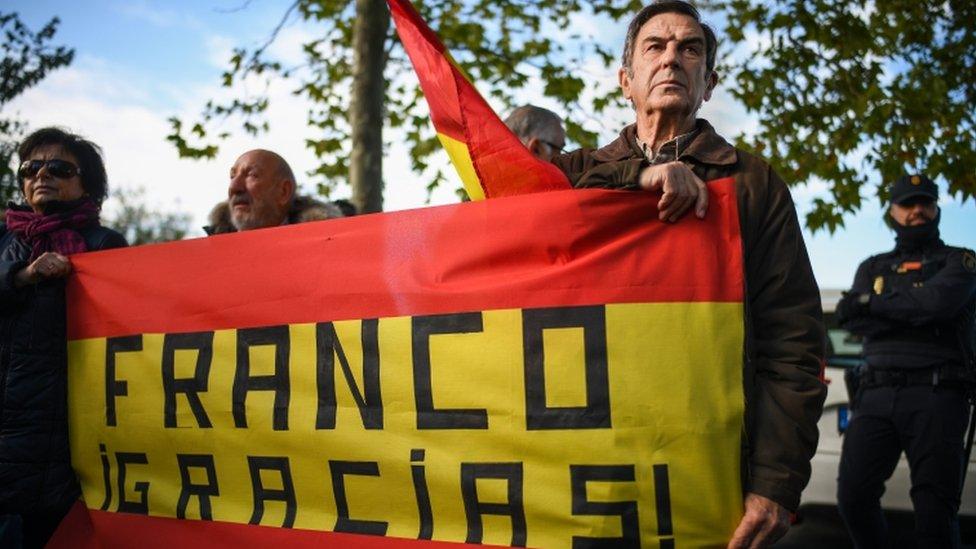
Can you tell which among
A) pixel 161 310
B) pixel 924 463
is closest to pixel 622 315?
pixel 161 310

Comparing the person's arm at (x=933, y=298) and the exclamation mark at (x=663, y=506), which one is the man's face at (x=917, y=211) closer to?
the person's arm at (x=933, y=298)

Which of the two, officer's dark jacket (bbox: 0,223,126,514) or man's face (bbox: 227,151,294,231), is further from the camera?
man's face (bbox: 227,151,294,231)

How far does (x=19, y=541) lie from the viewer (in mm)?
2992

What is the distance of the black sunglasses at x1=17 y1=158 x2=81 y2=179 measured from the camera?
3279mm

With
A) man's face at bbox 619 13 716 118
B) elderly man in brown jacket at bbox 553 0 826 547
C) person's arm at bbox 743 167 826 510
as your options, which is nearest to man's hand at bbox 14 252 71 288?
elderly man in brown jacket at bbox 553 0 826 547

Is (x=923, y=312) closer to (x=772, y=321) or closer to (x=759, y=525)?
(x=772, y=321)

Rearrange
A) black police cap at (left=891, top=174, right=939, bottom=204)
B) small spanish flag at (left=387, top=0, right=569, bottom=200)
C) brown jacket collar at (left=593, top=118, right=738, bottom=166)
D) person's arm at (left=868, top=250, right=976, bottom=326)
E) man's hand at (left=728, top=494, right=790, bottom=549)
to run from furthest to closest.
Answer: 1. black police cap at (left=891, top=174, right=939, bottom=204)
2. person's arm at (left=868, top=250, right=976, bottom=326)
3. small spanish flag at (left=387, top=0, right=569, bottom=200)
4. brown jacket collar at (left=593, top=118, right=738, bottom=166)
5. man's hand at (left=728, top=494, right=790, bottom=549)

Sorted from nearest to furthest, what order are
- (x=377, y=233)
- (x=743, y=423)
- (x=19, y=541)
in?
(x=743, y=423), (x=377, y=233), (x=19, y=541)

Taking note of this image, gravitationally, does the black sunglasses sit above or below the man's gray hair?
below

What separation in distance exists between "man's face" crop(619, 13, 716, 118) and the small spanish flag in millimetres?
340

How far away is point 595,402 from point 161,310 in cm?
166

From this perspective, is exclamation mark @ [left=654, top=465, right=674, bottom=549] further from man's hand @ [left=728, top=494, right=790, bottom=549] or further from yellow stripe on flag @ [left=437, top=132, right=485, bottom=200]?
yellow stripe on flag @ [left=437, top=132, right=485, bottom=200]

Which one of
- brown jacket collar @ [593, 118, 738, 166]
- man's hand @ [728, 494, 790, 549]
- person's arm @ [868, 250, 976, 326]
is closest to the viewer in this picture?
man's hand @ [728, 494, 790, 549]

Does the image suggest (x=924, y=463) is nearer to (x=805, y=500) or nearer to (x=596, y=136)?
(x=805, y=500)
